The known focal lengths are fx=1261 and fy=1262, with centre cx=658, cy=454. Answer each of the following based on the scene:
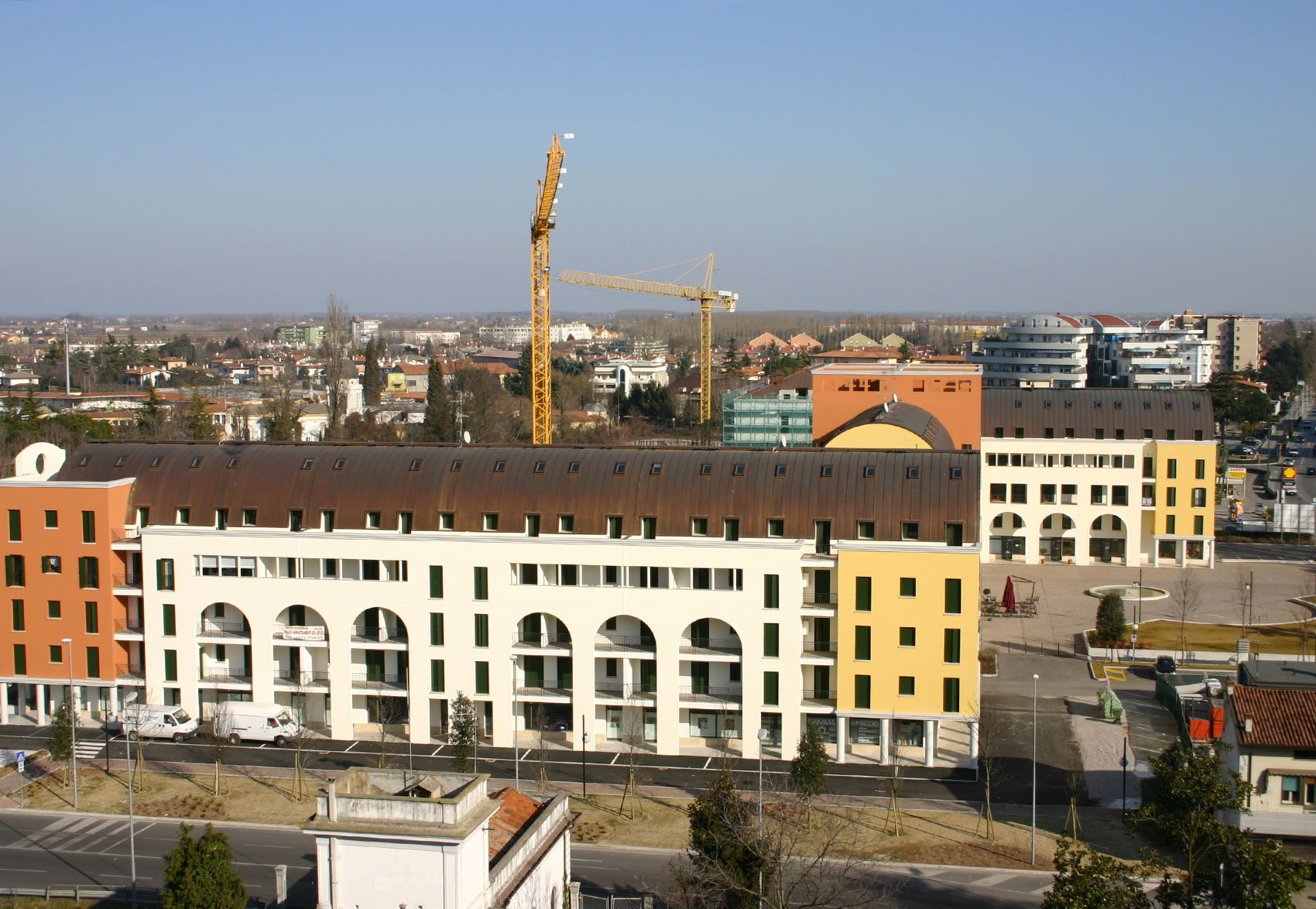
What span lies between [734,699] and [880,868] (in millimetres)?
9384

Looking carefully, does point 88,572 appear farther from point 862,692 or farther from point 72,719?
point 862,692

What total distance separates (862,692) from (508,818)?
57.1 ft

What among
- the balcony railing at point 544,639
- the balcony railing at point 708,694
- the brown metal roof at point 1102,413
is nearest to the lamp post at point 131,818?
the balcony railing at point 544,639

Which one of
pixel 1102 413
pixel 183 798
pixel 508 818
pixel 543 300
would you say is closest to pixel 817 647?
pixel 508 818

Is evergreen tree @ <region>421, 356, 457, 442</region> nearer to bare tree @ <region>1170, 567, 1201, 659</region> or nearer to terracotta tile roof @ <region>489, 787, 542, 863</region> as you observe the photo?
bare tree @ <region>1170, 567, 1201, 659</region>

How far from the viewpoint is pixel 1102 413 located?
71.8m

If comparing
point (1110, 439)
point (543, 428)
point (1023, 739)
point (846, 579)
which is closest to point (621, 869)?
point (846, 579)

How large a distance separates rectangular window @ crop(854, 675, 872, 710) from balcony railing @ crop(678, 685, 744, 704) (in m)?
3.69

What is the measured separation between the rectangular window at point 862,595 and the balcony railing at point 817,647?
69.9 inches

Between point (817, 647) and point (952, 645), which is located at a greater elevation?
point (952, 645)

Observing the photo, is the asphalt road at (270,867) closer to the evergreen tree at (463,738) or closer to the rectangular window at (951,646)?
the evergreen tree at (463,738)

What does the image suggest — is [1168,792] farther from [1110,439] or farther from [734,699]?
[1110,439]

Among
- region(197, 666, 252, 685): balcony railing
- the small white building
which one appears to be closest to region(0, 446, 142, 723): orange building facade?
region(197, 666, 252, 685): balcony railing

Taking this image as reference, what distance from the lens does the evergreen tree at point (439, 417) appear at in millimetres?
105812
